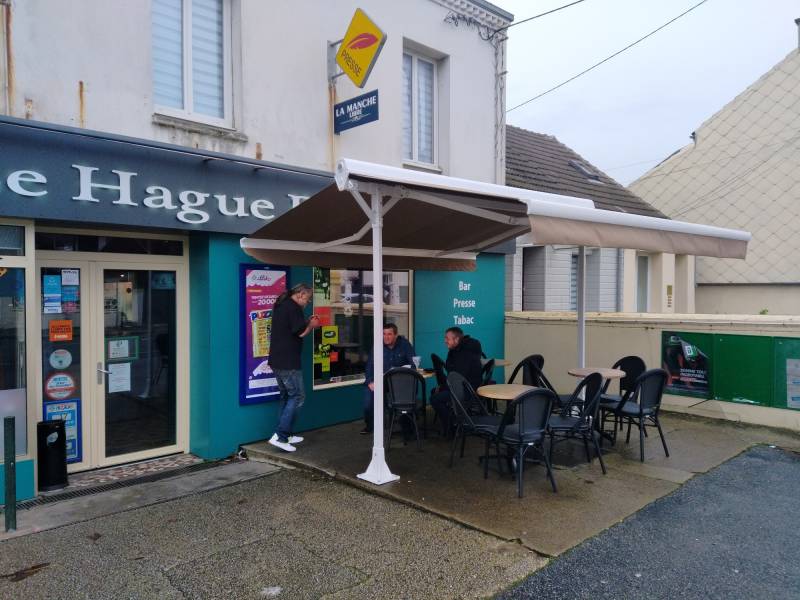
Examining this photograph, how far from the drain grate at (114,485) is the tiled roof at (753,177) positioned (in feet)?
43.0

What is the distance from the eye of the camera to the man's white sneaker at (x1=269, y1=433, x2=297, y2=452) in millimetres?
6148

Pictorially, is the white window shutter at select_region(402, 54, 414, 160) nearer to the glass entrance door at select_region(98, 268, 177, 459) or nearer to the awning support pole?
the awning support pole

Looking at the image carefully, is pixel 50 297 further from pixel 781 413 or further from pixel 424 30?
pixel 781 413

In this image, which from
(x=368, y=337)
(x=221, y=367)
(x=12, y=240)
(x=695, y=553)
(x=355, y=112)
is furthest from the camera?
(x=368, y=337)

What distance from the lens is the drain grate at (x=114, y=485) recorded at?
498cm

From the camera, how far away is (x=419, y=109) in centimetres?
851

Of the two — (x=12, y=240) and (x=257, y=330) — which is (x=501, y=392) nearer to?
(x=257, y=330)

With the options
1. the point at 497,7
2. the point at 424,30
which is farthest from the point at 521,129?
the point at 424,30

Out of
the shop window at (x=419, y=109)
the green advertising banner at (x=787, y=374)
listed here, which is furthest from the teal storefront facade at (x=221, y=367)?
the green advertising banner at (x=787, y=374)

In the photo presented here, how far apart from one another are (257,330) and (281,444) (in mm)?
1282

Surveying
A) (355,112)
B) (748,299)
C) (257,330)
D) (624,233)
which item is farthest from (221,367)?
(748,299)

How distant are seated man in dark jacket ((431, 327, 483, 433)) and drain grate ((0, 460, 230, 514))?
241 cm

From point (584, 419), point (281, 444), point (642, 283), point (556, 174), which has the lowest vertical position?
point (281, 444)

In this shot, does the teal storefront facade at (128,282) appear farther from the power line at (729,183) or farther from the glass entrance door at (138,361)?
the power line at (729,183)
